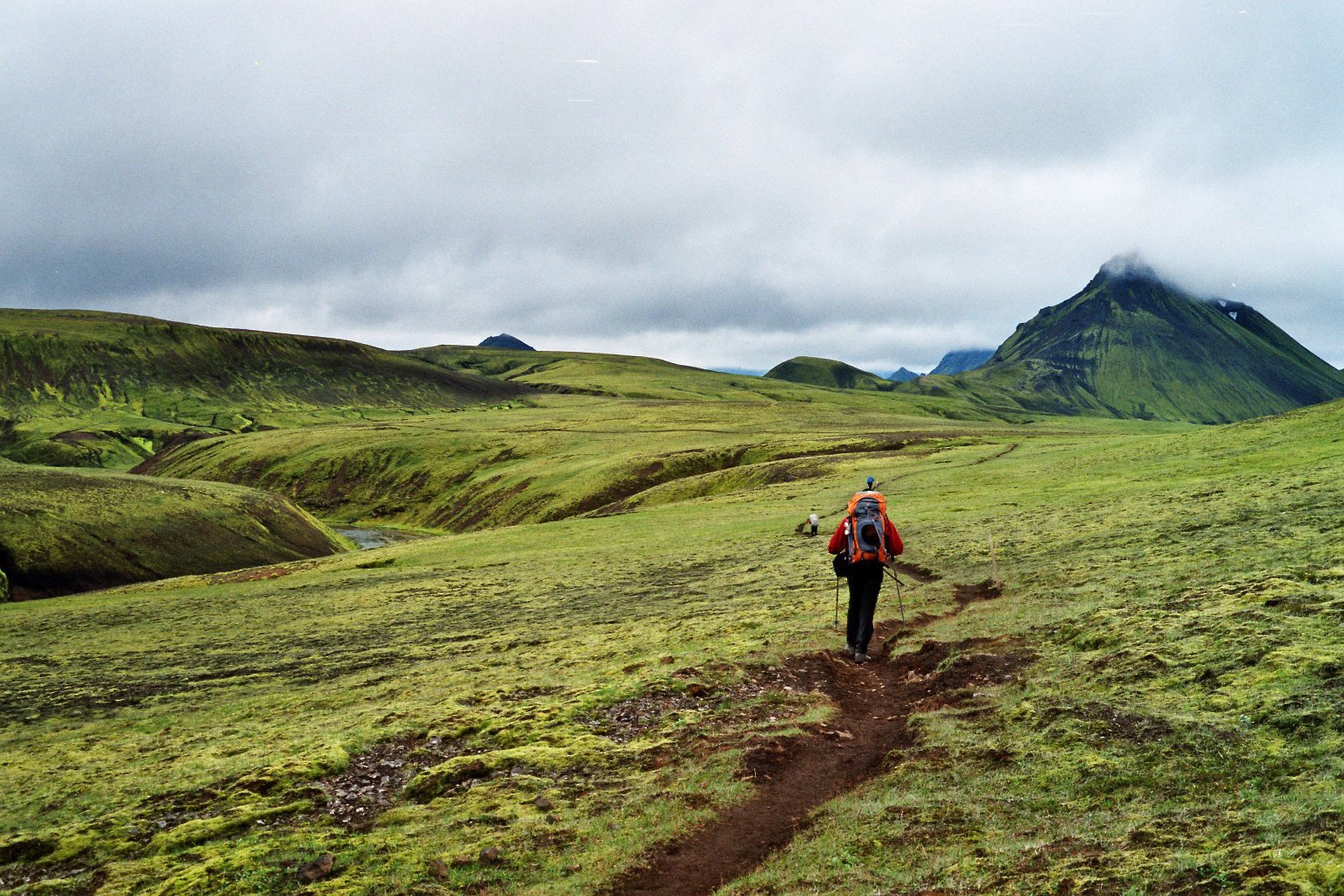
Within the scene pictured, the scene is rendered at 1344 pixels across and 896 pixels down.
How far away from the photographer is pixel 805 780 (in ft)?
53.5

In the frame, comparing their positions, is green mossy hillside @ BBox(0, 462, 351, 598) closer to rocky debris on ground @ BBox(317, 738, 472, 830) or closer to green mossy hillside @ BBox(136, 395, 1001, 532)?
green mossy hillside @ BBox(136, 395, 1001, 532)

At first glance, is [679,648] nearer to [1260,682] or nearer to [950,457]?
[1260,682]

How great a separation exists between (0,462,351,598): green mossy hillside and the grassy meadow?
3087cm

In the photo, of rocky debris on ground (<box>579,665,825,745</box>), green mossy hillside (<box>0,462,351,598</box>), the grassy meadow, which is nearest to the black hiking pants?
rocky debris on ground (<box>579,665,825,745</box>)

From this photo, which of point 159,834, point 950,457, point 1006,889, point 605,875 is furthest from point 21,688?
point 950,457

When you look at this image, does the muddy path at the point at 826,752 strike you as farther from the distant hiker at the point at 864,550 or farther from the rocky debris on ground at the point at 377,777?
the rocky debris on ground at the point at 377,777

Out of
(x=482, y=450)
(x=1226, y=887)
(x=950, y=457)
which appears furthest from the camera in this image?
(x=482, y=450)

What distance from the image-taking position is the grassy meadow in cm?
1212

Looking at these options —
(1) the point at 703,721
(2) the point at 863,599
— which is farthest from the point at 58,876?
(2) the point at 863,599

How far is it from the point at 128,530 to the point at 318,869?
3533 inches

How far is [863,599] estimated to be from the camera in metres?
23.7

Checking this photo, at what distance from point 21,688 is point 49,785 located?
17088 millimetres

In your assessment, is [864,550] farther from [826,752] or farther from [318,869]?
[318,869]

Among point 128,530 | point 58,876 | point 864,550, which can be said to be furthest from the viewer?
point 128,530
